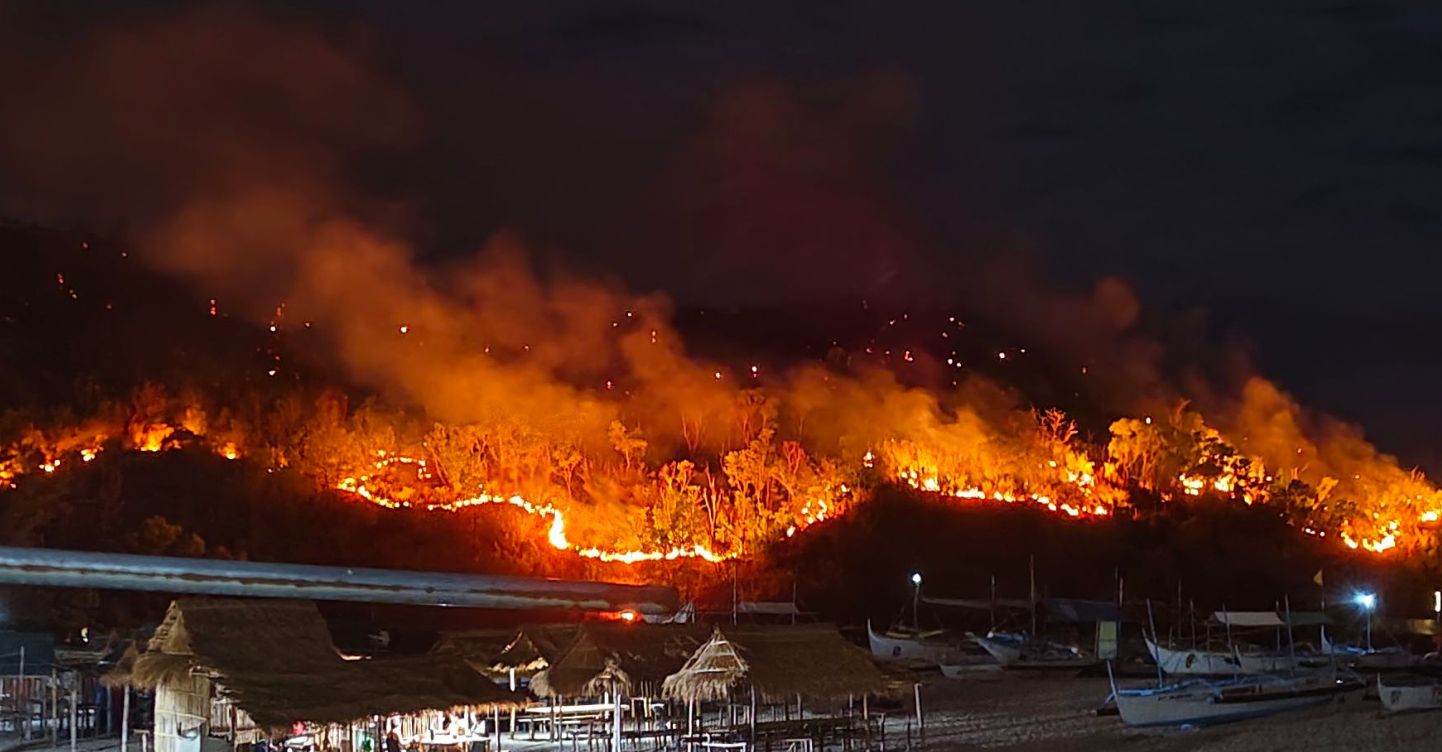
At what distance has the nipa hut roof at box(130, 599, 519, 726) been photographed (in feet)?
45.0

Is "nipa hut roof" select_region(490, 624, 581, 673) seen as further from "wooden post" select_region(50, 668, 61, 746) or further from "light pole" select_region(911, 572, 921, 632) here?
"light pole" select_region(911, 572, 921, 632)

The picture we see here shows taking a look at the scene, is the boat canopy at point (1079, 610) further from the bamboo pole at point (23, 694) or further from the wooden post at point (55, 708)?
the bamboo pole at point (23, 694)

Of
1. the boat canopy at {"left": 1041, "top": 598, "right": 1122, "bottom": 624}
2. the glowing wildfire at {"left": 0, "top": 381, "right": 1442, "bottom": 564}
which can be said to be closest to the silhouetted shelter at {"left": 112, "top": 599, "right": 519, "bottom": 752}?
the glowing wildfire at {"left": 0, "top": 381, "right": 1442, "bottom": 564}

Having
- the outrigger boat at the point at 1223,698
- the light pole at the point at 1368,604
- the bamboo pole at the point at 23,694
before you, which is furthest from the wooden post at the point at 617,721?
the light pole at the point at 1368,604

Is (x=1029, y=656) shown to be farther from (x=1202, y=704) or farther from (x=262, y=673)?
(x=262, y=673)

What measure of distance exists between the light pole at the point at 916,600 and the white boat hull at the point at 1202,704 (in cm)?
2023

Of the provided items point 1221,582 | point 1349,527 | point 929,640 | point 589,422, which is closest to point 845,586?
point 929,640

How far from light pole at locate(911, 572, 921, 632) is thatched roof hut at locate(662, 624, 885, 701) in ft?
83.2

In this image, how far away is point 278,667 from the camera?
14398 mm

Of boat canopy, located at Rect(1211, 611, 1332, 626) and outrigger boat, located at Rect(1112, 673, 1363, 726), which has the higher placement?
boat canopy, located at Rect(1211, 611, 1332, 626)

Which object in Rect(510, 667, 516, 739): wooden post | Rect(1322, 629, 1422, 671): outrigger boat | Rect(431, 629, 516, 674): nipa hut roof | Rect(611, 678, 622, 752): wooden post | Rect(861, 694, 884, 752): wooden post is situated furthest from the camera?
Rect(1322, 629, 1422, 671): outrigger boat

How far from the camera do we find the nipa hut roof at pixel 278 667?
13719mm

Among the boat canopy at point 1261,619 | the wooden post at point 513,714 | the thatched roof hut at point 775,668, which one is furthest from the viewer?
the boat canopy at point 1261,619

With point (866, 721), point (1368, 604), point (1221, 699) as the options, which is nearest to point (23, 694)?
point (866, 721)
